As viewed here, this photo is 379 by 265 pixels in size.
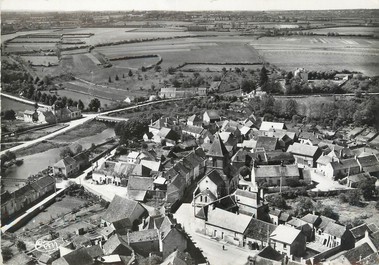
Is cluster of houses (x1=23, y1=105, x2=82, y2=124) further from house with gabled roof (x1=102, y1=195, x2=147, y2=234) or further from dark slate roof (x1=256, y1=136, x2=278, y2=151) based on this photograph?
house with gabled roof (x1=102, y1=195, x2=147, y2=234)

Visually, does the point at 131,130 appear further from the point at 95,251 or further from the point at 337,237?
the point at 337,237

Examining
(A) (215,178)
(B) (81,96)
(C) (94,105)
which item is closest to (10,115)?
(C) (94,105)

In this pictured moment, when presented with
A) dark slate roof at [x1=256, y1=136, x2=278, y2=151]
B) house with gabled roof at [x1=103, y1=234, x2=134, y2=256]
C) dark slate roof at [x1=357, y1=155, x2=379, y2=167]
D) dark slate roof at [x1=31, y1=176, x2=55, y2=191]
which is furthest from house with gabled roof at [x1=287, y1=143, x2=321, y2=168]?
dark slate roof at [x1=31, y1=176, x2=55, y2=191]

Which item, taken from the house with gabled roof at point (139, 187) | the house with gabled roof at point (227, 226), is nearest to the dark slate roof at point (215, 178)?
the house with gabled roof at point (227, 226)

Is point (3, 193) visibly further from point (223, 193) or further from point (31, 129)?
point (31, 129)

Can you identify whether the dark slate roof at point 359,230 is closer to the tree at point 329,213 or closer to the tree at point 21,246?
the tree at point 329,213
